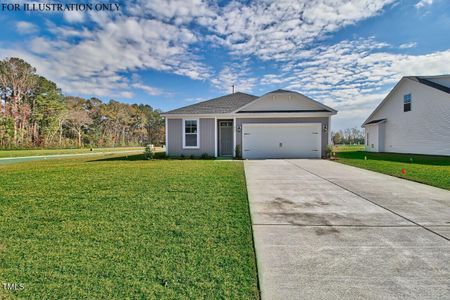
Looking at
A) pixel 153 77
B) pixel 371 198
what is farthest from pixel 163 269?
pixel 153 77

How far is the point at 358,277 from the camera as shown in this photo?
1965 mm

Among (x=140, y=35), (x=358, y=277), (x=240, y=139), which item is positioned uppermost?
(x=140, y=35)

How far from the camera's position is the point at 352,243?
8.57 feet

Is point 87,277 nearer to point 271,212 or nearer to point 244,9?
point 271,212

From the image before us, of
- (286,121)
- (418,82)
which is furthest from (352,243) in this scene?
(418,82)

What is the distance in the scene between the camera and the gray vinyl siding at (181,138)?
1294 cm

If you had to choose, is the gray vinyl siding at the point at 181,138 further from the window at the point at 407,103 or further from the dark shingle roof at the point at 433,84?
the window at the point at 407,103

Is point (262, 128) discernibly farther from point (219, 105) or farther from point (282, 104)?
point (219, 105)

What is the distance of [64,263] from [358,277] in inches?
114

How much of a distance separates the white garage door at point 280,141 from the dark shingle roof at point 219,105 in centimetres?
195

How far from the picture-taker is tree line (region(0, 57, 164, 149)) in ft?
94.2

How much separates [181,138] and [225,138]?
284 centimetres

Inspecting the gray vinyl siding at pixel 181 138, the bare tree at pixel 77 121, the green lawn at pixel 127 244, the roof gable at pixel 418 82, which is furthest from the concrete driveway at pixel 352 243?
the bare tree at pixel 77 121

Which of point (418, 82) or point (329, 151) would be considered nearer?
point (329, 151)
